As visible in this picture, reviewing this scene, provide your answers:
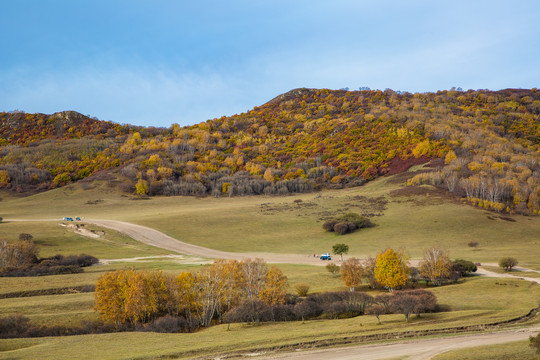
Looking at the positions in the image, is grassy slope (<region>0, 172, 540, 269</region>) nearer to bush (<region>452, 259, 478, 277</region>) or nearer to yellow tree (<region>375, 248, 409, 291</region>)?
bush (<region>452, 259, 478, 277</region>)

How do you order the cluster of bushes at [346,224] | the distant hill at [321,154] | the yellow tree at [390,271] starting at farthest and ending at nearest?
the distant hill at [321,154] → the cluster of bushes at [346,224] → the yellow tree at [390,271]

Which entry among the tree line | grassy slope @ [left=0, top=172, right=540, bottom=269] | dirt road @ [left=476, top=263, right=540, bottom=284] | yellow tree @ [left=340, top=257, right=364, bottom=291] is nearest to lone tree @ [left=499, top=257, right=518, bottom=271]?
dirt road @ [left=476, top=263, right=540, bottom=284]

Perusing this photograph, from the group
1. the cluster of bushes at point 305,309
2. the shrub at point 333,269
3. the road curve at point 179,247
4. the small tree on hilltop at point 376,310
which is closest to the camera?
the small tree on hilltop at point 376,310

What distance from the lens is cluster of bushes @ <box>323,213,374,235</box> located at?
251ft

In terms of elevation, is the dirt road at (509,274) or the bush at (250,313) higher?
the bush at (250,313)

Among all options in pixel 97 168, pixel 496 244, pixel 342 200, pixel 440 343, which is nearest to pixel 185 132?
pixel 97 168

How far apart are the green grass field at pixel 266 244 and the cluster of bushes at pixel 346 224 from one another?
5.45 feet

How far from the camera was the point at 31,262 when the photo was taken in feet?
184

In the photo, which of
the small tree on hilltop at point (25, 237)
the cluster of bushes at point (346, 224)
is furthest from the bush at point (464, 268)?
the small tree on hilltop at point (25, 237)

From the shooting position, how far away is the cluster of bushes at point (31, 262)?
50263mm

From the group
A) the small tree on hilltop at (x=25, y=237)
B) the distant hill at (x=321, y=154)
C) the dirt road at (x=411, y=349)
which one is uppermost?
the distant hill at (x=321, y=154)

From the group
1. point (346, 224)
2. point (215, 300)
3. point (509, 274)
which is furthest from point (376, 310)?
point (346, 224)

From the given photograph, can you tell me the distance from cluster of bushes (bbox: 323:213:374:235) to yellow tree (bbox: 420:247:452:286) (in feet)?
107

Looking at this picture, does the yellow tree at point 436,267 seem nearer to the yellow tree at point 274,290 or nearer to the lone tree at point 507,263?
the lone tree at point 507,263
